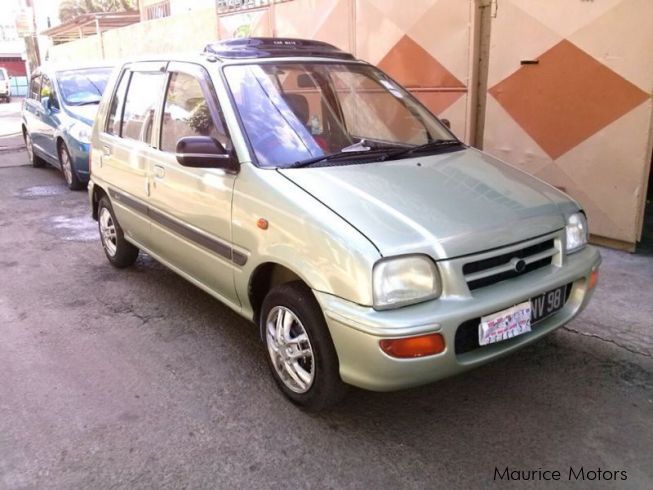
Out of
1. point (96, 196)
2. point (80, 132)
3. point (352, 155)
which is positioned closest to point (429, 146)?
point (352, 155)

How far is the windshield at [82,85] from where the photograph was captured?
914cm

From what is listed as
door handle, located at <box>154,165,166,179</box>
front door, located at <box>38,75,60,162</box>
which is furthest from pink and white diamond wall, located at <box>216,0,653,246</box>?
front door, located at <box>38,75,60,162</box>

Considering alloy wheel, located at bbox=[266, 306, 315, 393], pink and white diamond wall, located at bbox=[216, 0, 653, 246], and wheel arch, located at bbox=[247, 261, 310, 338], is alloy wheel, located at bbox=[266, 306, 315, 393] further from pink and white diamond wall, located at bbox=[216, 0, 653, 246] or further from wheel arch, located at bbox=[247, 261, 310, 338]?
pink and white diamond wall, located at bbox=[216, 0, 653, 246]

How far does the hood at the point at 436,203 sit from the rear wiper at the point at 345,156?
73 mm

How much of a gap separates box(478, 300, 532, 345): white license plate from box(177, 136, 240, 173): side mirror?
1527 millimetres

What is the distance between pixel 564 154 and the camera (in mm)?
5660

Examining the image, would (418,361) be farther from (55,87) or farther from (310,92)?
(55,87)

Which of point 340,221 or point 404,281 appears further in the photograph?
point 340,221

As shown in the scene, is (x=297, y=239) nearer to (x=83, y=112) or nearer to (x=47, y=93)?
(x=83, y=112)

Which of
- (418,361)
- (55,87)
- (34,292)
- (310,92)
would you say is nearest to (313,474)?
(418,361)

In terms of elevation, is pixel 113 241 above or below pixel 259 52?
below

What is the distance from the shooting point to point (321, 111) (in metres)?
3.73

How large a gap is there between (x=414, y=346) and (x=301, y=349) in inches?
28.2

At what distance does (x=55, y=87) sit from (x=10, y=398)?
7.16 metres
